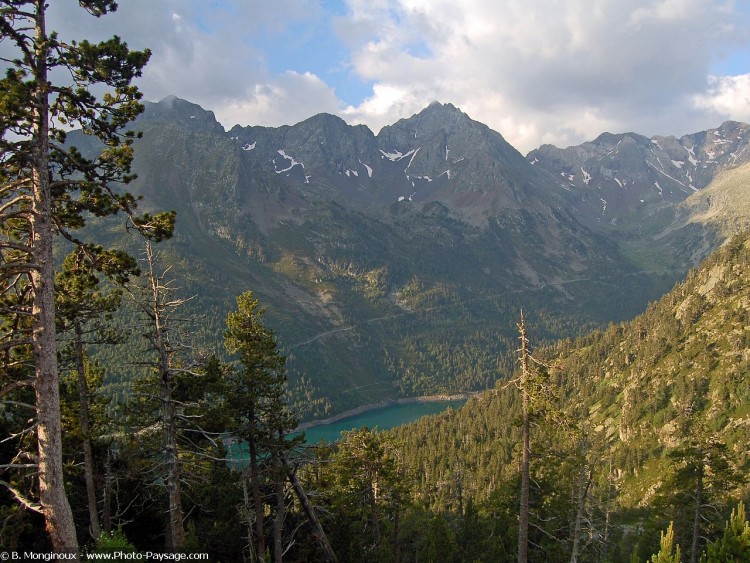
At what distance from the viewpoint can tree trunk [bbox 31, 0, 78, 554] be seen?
12.6 m

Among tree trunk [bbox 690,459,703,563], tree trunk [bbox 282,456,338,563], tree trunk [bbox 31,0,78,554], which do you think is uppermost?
tree trunk [bbox 31,0,78,554]

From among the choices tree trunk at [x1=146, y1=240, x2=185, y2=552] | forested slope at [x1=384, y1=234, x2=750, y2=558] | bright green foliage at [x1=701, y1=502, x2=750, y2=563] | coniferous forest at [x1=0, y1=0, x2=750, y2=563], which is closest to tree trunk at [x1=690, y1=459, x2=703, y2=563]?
coniferous forest at [x1=0, y1=0, x2=750, y2=563]

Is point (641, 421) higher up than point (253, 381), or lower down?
lower down

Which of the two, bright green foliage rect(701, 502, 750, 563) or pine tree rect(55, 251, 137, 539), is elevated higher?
pine tree rect(55, 251, 137, 539)

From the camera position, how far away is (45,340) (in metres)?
12.9

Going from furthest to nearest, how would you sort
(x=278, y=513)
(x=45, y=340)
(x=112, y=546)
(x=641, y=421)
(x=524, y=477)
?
(x=641, y=421) → (x=278, y=513) → (x=524, y=477) → (x=112, y=546) → (x=45, y=340)

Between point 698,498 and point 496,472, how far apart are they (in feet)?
306

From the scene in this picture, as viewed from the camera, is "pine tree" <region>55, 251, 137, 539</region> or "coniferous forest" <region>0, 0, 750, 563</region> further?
"pine tree" <region>55, 251, 137, 539</region>

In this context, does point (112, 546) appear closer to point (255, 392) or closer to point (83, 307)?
point (255, 392)

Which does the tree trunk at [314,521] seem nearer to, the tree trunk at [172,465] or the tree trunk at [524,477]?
the tree trunk at [172,465]

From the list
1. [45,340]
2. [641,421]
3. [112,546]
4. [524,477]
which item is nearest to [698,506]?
[524,477]

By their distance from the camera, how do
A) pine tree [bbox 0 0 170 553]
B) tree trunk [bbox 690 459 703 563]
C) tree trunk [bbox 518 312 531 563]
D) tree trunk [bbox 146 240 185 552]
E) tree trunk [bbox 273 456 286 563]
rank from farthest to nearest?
tree trunk [bbox 690 459 703 563] < tree trunk [bbox 273 456 286 563] < tree trunk [bbox 518 312 531 563] < tree trunk [bbox 146 240 185 552] < pine tree [bbox 0 0 170 553]

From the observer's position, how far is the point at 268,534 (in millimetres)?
33156

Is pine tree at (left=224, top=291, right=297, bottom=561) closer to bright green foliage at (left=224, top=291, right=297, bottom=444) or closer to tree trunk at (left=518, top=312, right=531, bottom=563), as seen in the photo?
bright green foliage at (left=224, top=291, right=297, bottom=444)
